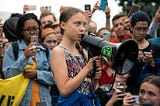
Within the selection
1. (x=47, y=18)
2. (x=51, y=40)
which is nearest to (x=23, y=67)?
(x=51, y=40)

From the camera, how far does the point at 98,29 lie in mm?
9406

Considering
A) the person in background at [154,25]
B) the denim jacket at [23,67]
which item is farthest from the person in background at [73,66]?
the person in background at [154,25]

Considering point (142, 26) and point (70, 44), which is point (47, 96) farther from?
point (142, 26)

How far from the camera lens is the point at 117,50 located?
5082 millimetres

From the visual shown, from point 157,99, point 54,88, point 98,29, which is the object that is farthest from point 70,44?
point 98,29

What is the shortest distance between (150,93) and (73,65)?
75 centimetres

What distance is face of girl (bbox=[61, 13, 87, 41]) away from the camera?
551cm

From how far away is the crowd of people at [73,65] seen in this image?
5.40 metres

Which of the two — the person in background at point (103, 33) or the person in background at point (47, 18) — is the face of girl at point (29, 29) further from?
the person in background at point (47, 18)

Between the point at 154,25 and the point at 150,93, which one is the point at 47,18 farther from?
the point at 150,93

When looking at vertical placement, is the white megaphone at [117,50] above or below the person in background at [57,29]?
above

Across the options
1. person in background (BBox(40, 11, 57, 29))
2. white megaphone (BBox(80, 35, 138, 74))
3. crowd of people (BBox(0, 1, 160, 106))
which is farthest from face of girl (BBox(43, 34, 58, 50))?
white megaphone (BBox(80, 35, 138, 74))

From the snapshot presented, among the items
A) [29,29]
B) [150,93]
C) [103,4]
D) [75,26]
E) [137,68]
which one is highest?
[75,26]

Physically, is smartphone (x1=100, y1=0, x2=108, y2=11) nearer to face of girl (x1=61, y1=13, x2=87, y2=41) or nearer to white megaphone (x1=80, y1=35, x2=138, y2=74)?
face of girl (x1=61, y1=13, x2=87, y2=41)
